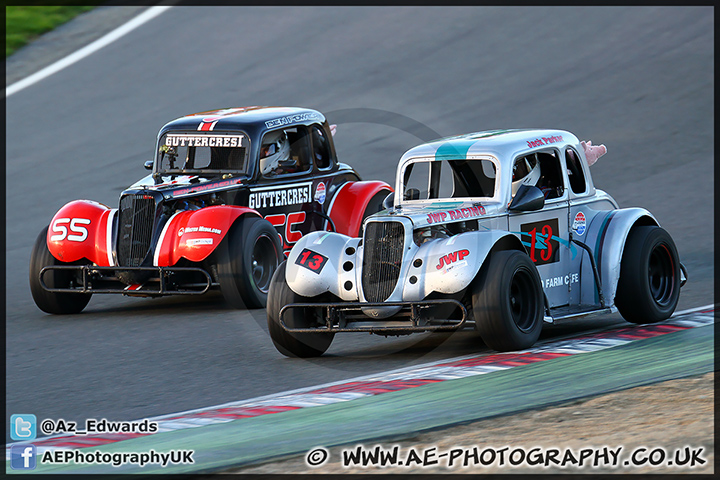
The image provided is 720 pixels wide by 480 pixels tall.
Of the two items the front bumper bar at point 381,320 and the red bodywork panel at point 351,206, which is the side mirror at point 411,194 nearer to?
the front bumper bar at point 381,320

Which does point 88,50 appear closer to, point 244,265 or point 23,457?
point 244,265

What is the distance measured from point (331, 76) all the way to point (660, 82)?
6321 millimetres

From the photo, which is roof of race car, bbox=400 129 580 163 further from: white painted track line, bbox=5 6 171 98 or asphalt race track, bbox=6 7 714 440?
white painted track line, bbox=5 6 171 98

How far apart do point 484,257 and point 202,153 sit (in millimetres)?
5100

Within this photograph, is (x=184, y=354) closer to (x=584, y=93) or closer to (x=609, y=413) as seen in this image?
(x=609, y=413)

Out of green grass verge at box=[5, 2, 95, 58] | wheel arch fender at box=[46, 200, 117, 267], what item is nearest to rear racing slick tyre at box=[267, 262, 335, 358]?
wheel arch fender at box=[46, 200, 117, 267]

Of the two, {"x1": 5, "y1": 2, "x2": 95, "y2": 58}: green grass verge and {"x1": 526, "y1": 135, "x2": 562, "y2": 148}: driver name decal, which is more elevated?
{"x1": 5, "y1": 2, "x2": 95, "y2": 58}: green grass verge

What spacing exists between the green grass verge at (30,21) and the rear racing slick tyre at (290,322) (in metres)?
16.1

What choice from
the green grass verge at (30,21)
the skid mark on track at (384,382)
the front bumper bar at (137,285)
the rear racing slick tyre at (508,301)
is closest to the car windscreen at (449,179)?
the rear racing slick tyre at (508,301)

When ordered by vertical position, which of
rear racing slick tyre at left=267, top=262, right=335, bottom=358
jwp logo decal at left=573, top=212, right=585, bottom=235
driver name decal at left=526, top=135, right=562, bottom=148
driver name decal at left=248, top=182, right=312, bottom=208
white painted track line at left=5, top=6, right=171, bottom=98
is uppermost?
white painted track line at left=5, top=6, right=171, bottom=98

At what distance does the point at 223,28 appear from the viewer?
80.6 ft

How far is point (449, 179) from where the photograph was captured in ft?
31.1

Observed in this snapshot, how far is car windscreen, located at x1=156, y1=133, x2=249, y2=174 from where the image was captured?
40.0 ft

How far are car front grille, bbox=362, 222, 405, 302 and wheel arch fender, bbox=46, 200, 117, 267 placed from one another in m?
3.54
